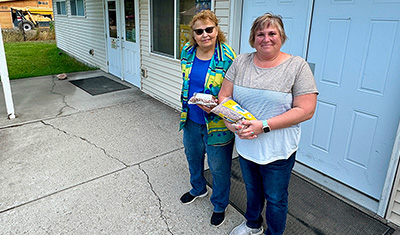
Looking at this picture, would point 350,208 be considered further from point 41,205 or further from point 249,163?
point 41,205

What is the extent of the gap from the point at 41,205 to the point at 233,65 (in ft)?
6.80

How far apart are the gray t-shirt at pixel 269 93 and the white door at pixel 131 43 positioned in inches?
184

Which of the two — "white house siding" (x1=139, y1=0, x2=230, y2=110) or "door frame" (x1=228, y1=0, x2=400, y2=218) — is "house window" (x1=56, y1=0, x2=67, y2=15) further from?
"door frame" (x1=228, y1=0, x2=400, y2=218)

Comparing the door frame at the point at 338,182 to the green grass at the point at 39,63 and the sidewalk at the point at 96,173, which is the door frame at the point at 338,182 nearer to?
the sidewalk at the point at 96,173

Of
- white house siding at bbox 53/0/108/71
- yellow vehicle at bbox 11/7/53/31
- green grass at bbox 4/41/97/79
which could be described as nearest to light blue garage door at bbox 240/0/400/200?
white house siding at bbox 53/0/108/71

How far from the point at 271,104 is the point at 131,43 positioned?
5.35 m

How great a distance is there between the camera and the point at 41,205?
2557 millimetres

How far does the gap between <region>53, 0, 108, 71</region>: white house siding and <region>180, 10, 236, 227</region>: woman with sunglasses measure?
20.5 feet

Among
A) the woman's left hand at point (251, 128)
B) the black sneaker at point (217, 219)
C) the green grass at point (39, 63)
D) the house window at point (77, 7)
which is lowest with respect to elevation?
the black sneaker at point (217, 219)

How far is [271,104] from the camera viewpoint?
1.68m

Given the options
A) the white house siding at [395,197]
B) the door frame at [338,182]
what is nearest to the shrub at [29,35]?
the door frame at [338,182]

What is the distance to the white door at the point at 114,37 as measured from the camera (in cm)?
688

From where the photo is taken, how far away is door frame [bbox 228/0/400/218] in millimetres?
2332

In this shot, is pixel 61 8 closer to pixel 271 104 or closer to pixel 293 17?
pixel 293 17
